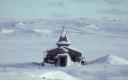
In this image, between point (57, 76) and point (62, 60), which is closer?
point (57, 76)

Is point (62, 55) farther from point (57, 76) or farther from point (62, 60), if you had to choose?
point (57, 76)

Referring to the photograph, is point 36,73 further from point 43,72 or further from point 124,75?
point 124,75

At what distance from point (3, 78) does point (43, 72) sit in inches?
275

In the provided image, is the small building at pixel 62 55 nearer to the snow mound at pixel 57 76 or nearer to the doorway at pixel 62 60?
the doorway at pixel 62 60

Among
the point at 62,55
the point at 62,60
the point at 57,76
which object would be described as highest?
the point at 62,55

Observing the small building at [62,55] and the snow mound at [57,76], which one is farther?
the small building at [62,55]

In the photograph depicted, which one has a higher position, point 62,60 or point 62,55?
point 62,55

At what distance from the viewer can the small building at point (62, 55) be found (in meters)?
47.2

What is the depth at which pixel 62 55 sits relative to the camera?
47.2m

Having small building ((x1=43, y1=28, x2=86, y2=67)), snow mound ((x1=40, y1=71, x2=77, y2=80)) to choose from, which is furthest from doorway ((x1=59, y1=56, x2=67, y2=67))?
snow mound ((x1=40, y1=71, x2=77, y2=80))

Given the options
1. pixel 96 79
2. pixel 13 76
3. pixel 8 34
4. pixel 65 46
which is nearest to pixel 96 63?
pixel 65 46

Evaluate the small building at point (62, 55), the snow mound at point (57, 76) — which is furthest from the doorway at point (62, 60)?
the snow mound at point (57, 76)

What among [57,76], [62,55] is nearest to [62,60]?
[62,55]

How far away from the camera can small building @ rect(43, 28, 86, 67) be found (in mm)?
47188
